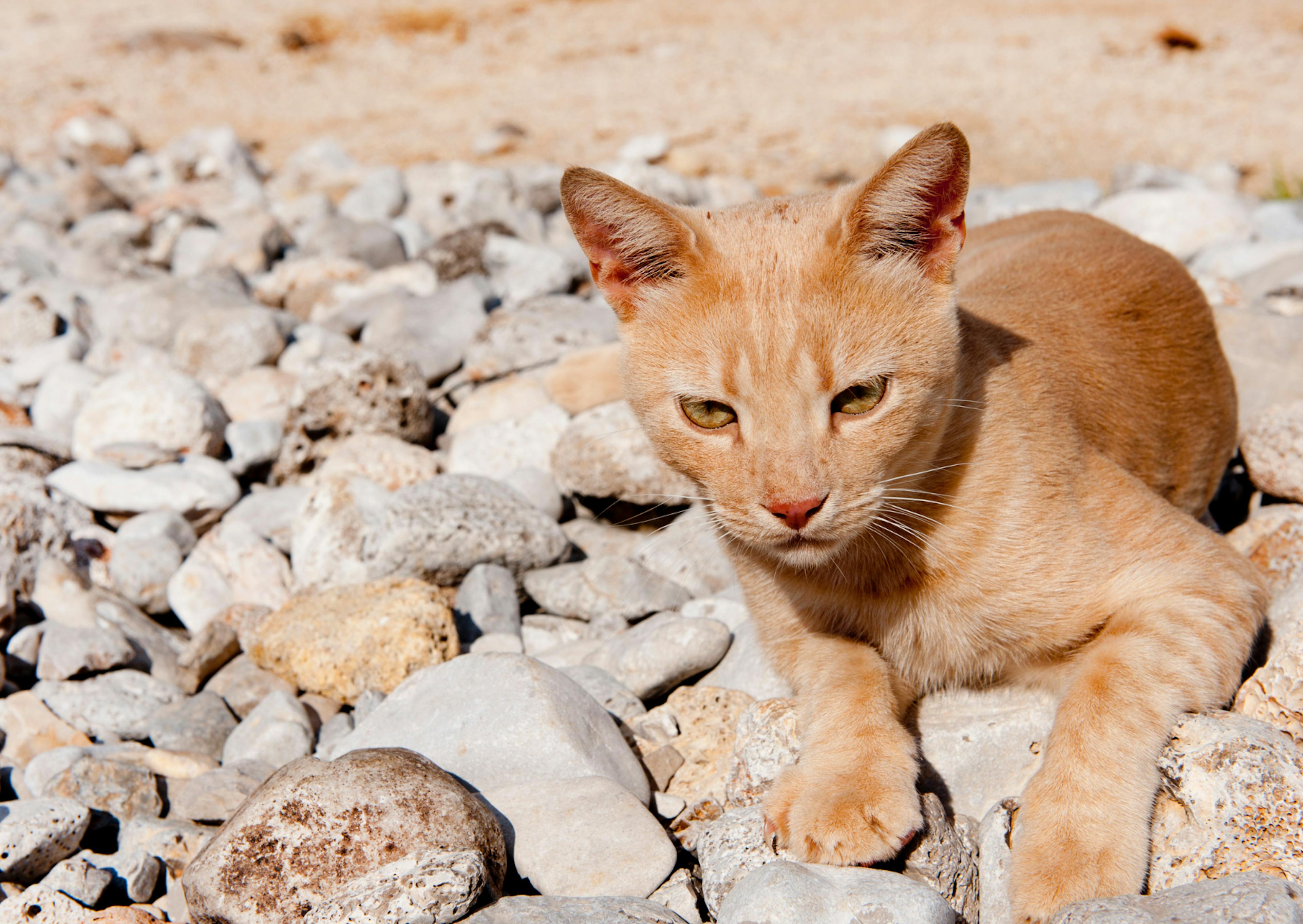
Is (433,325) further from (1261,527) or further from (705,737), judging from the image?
(1261,527)

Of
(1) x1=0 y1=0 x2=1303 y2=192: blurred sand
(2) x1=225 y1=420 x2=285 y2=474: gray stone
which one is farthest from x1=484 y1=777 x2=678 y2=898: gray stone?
(1) x1=0 y1=0 x2=1303 y2=192: blurred sand

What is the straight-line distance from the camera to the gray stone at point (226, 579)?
3994mm

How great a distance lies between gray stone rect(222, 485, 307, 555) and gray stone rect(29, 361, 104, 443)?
4.25 feet

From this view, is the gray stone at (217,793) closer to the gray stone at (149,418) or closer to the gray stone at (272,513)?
the gray stone at (272,513)

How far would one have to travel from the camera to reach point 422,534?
12.4ft

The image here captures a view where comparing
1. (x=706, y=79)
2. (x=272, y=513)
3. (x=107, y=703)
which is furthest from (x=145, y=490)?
(x=706, y=79)

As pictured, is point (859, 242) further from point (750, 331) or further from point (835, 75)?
point (835, 75)

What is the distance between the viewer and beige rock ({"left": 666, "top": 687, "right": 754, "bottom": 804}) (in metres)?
2.87

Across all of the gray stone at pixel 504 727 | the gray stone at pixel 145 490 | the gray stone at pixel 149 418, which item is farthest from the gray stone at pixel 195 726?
the gray stone at pixel 149 418

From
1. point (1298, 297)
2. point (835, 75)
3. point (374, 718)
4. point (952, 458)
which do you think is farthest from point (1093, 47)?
point (374, 718)

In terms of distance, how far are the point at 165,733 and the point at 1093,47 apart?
10.7 m

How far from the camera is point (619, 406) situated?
437 cm

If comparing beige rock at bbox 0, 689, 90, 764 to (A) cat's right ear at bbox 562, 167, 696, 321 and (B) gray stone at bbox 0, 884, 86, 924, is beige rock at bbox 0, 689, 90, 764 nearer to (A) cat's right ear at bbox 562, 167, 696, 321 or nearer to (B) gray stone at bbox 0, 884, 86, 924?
(B) gray stone at bbox 0, 884, 86, 924

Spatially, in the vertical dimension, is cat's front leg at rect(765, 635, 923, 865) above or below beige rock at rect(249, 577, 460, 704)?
above
